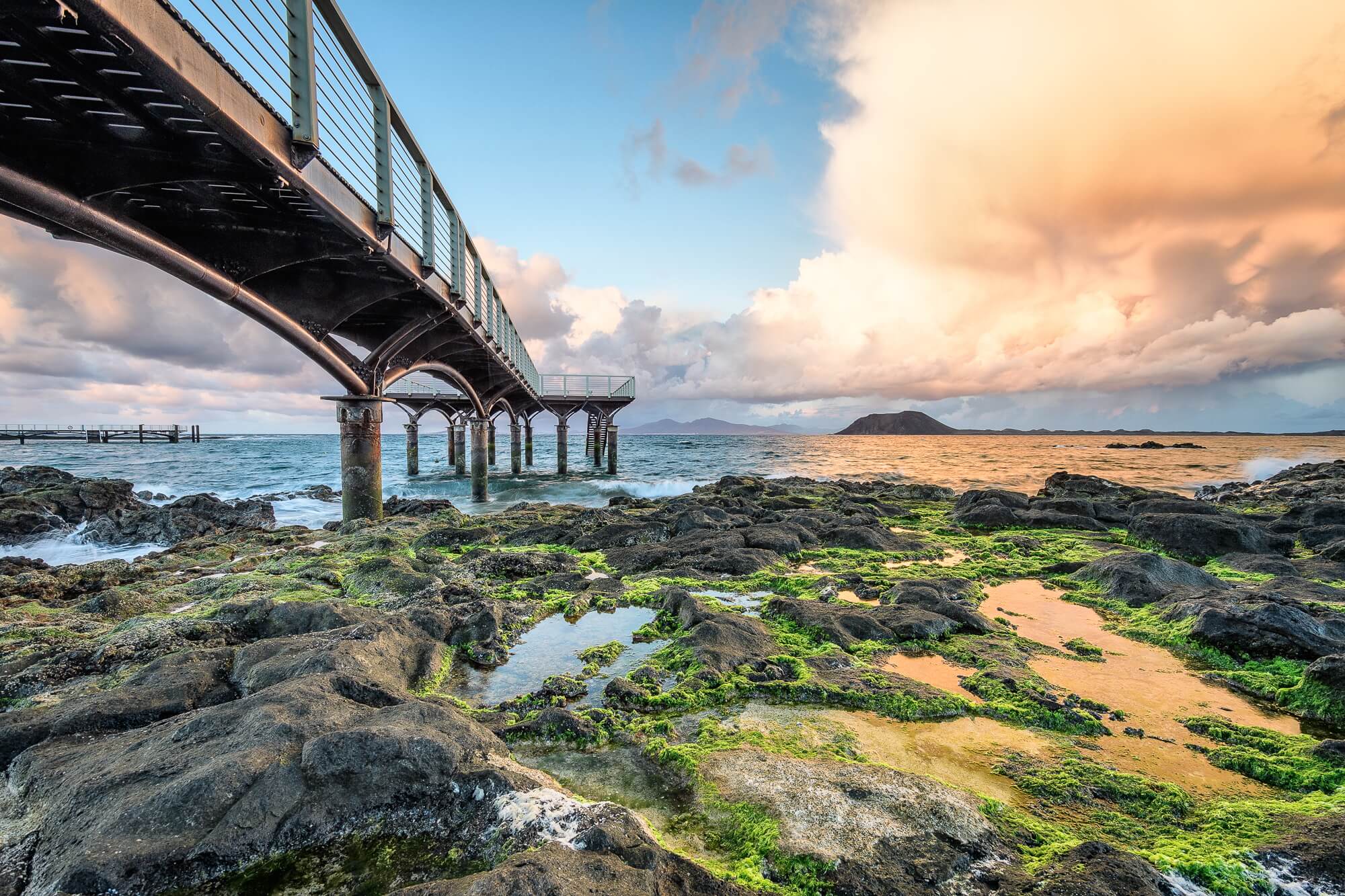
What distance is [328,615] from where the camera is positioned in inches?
222

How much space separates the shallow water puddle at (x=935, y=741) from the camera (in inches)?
141

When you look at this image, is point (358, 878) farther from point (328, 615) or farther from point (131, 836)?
point (328, 615)

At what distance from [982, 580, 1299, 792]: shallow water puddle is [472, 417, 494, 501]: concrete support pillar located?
23725 millimetres

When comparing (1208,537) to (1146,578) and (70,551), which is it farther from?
(70,551)

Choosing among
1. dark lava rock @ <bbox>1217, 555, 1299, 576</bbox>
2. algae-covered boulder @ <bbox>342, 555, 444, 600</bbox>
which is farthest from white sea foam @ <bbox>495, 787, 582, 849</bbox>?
dark lava rock @ <bbox>1217, 555, 1299, 576</bbox>

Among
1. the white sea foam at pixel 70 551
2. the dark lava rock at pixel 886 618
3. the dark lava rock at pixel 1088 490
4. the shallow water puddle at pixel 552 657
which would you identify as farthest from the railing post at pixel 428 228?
the dark lava rock at pixel 1088 490

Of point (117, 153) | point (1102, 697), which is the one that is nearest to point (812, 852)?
point (1102, 697)

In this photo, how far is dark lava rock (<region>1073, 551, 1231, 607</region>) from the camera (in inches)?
295

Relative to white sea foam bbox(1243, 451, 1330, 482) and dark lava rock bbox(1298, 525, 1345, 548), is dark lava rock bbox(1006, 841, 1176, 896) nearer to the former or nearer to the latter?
dark lava rock bbox(1298, 525, 1345, 548)

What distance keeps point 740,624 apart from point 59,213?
872 centimetres

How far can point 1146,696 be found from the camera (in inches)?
194

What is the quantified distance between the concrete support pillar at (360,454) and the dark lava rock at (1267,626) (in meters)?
15.9

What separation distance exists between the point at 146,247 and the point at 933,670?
36.0ft

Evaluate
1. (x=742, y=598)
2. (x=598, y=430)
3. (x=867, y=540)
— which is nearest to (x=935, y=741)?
(x=742, y=598)
